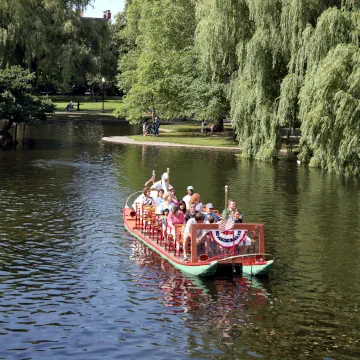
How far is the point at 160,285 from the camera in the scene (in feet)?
72.9

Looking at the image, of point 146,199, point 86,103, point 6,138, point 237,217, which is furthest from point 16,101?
point 86,103

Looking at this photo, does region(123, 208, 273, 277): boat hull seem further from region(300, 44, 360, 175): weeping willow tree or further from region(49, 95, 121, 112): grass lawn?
region(49, 95, 121, 112): grass lawn

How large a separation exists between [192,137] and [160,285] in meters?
47.9

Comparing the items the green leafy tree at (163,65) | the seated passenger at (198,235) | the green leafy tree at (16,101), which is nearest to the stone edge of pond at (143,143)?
the green leafy tree at (163,65)

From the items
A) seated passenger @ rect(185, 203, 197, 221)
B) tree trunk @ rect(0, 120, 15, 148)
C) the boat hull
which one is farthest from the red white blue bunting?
tree trunk @ rect(0, 120, 15, 148)

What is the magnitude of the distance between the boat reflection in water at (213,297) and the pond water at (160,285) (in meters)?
0.03

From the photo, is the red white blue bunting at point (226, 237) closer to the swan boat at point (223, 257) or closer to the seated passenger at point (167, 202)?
the swan boat at point (223, 257)

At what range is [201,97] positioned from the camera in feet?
213

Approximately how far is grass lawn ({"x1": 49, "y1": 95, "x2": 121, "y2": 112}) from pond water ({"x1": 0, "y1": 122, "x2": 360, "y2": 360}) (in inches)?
2656

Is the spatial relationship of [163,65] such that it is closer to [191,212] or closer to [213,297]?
[191,212]

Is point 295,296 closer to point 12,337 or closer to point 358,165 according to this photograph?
point 12,337

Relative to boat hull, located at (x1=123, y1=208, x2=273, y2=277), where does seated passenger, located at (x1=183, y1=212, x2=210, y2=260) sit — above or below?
above

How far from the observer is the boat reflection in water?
1945 cm

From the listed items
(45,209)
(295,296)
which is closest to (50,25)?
(45,209)
